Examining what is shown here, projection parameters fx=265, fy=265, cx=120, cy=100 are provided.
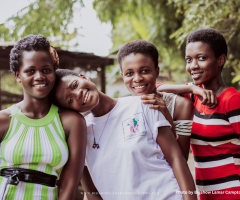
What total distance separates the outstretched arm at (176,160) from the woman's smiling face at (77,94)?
0.52 meters

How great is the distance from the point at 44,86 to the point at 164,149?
911 millimetres

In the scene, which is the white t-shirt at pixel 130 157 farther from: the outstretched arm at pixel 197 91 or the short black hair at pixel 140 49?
the outstretched arm at pixel 197 91

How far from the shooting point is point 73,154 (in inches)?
69.7

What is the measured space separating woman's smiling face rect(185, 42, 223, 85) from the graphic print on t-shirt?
2.47 ft

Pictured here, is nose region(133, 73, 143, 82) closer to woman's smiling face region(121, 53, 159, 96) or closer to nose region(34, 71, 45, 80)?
woman's smiling face region(121, 53, 159, 96)

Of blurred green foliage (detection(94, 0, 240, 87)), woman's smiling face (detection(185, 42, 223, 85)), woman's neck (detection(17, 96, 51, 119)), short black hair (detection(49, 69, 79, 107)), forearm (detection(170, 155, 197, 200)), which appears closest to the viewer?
forearm (detection(170, 155, 197, 200))

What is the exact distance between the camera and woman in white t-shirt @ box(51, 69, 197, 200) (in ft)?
5.50

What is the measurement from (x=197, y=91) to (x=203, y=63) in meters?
0.25

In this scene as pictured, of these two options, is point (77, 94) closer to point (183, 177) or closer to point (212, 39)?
point (183, 177)

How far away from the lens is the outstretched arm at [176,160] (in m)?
1.65

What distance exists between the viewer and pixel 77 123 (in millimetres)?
1821

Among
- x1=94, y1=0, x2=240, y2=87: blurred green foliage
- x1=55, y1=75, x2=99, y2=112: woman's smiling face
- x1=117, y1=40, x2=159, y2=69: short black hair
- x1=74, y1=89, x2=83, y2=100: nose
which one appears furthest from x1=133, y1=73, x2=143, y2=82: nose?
x1=94, y1=0, x2=240, y2=87: blurred green foliage

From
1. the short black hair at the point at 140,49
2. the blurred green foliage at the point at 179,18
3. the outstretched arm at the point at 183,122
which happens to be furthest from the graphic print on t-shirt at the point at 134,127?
the blurred green foliage at the point at 179,18

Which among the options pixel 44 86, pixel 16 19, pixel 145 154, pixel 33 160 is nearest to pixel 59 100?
pixel 44 86
